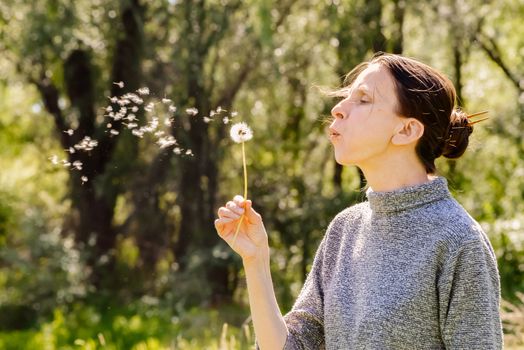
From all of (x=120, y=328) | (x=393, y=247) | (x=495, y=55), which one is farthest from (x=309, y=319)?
(x=495, y=55)

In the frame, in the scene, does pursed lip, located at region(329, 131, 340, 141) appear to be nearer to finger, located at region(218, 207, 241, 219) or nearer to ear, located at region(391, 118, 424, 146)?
ear, located at region(391, 118, 424, 146)

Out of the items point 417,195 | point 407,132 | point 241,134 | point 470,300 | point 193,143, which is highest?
point 193,143

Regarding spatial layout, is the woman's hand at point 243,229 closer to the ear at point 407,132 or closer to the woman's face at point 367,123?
the woman's face at point 367,123

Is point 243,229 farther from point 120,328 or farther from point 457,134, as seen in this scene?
point 120,328

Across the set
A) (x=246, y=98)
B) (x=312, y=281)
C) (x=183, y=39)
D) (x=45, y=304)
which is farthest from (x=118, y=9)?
(x=312, y=281)

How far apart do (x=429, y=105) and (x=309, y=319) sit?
592 mm

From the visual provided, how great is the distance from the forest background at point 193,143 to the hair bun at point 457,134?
475 cm

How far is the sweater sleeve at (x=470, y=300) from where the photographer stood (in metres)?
1.51

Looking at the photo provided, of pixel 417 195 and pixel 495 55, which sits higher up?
pixel 495 55

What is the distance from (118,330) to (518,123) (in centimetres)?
448

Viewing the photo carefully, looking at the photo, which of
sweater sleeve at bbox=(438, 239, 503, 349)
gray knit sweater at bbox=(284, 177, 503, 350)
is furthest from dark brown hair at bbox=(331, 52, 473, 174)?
sweater sleeve at bbox=(438, 239, 503, 349)

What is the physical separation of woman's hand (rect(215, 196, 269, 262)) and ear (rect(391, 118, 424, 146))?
37cm

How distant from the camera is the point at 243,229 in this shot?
186cm

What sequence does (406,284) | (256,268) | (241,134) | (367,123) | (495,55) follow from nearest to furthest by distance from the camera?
(406,284)
(367,123)
(256,268)
(241,134)
(495,55)
